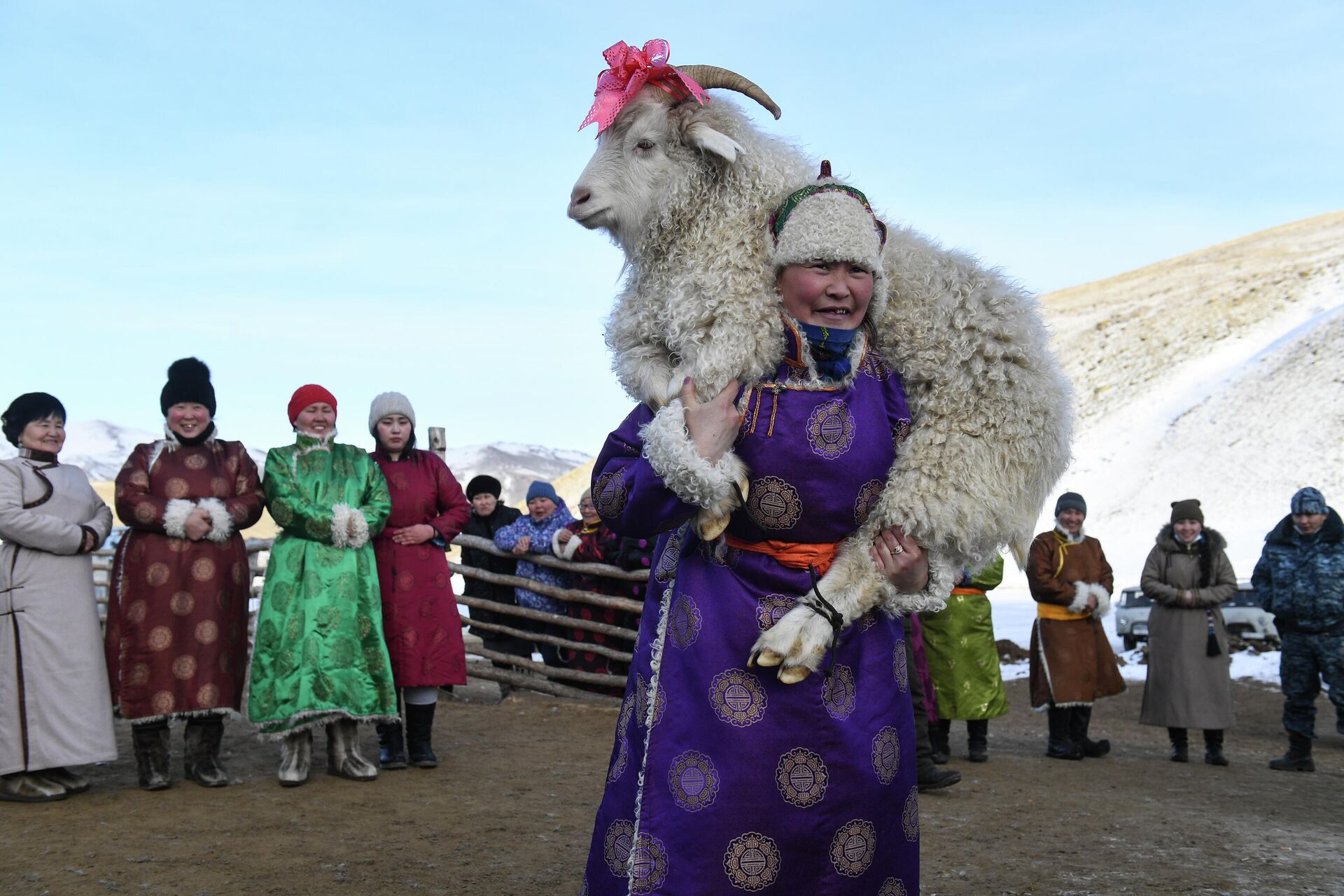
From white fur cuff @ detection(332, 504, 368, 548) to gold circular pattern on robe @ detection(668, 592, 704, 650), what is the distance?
3.59 m

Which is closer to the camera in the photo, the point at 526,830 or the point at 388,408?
the point at 526,830

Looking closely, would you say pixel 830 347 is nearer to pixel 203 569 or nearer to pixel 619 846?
pixel 619 846

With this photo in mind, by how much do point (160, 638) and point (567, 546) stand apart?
12.1ft

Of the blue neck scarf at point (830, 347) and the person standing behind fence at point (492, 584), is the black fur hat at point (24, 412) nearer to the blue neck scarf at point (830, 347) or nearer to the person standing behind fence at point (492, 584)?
the person standing behind fence at point (492, 584)

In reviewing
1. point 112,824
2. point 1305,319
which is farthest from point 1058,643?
point 1305,319

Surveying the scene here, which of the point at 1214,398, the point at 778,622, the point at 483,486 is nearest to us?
the point at 778,622

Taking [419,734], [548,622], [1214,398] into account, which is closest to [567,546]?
[548,622]

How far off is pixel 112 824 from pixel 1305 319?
36.3 meters

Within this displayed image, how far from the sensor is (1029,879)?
4.31 m

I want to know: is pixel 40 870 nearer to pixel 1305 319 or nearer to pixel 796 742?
pixel 796 742

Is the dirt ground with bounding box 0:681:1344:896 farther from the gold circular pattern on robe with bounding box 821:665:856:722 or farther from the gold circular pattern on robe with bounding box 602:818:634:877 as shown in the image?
the gold circular pattern on robe with bounding box 821:665:856:722

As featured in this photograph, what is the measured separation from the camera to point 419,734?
6215mm

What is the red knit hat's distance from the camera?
579cm

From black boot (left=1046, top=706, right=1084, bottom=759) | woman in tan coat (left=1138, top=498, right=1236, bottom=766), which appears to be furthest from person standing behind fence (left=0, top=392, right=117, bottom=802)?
woman in tan coat (left=1138, top=498, right=1236, bottom=766)
